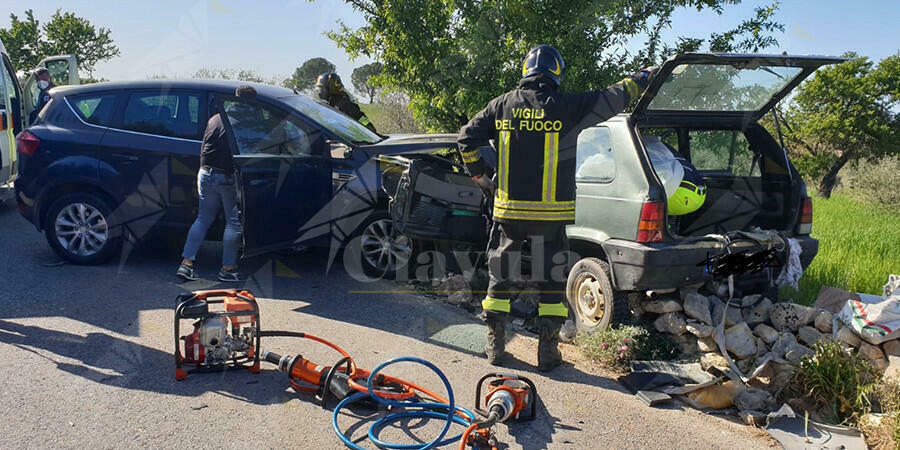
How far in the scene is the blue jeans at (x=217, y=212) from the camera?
5.91 meters

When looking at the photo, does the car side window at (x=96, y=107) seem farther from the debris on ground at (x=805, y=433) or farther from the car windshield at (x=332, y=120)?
the debris on ground at (x=805, y=433)

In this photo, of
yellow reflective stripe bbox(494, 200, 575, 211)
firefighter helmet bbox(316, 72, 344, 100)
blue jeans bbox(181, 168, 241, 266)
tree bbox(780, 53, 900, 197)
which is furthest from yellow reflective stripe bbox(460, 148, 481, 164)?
tree bbox(780, 53, 900, 197)

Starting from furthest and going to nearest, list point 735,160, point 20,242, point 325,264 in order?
point 20,242 → point 325,264 → point 735,160

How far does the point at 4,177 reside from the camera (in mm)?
9008

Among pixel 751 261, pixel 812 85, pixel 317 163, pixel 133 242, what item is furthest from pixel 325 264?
pixel 812 85

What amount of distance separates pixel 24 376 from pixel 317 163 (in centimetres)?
292

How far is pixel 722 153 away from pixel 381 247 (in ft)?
10.6

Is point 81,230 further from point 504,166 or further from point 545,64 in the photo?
point 545,64

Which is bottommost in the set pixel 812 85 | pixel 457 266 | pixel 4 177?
pixel 457 266

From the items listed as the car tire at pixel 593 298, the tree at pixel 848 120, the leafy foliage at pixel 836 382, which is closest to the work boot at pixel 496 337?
the car tire at pixel 593 298

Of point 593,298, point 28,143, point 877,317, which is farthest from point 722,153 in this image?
point 28,143

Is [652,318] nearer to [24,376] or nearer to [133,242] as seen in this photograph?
[24,376]

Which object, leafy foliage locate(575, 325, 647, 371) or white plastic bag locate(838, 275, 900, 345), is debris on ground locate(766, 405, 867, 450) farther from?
leafy foliage locate(575, 325, 647, 371)

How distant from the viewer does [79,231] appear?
6.56m
